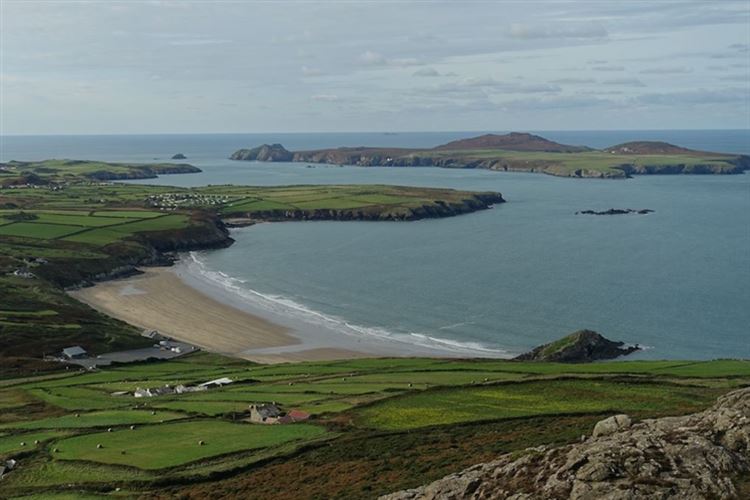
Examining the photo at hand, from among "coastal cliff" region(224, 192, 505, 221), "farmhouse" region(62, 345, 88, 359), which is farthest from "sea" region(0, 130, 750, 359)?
"farmhouse" region(62, 345, 88, 359)

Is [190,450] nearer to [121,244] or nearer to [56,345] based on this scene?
[56,345]

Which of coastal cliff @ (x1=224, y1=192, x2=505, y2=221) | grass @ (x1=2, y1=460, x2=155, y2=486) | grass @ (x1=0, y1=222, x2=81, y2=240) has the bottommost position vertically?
grass @ (x1=2, y1=460, x2=155, y2=486)

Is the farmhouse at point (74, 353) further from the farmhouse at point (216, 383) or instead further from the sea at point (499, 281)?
the sea at point (499, 281)

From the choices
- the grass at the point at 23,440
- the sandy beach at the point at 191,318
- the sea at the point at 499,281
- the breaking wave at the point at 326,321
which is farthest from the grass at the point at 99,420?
the breaking wave at the point at 326,321

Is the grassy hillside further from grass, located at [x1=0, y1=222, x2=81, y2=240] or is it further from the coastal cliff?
the coastal cliff

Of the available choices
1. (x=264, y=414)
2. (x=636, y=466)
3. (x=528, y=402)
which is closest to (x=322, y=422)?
(x=264, y=414)

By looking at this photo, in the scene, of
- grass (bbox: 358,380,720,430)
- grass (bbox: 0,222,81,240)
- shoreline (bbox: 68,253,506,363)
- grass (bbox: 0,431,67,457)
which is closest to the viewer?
grass (bbox: 0,431,67,457)

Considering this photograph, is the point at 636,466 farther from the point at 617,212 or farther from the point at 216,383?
the point at 617,212
